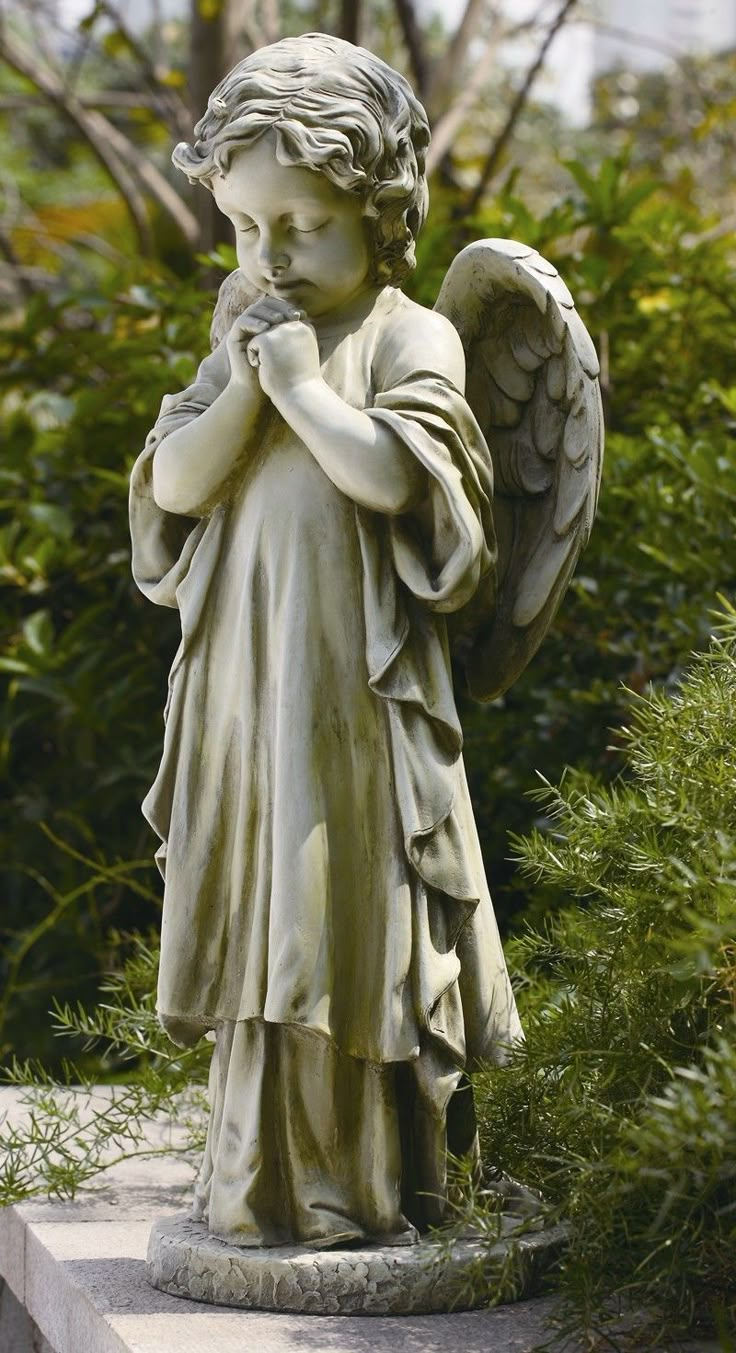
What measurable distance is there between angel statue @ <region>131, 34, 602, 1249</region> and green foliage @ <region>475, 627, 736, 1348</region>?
124 millimetres

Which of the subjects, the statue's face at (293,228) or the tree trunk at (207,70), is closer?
the statue's face at (293,228)

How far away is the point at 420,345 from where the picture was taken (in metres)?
2.61

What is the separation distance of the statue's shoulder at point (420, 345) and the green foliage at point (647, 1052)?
0.58m

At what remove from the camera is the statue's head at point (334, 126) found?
97.0 inches

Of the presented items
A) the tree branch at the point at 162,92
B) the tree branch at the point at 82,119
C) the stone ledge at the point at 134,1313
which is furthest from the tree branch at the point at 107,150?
the stone ledge at the point at 134,1313

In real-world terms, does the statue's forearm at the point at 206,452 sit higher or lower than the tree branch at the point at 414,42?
lower

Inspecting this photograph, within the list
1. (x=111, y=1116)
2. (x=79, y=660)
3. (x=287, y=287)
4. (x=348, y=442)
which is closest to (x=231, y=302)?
(x=287, y=287)

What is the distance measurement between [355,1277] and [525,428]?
133cm

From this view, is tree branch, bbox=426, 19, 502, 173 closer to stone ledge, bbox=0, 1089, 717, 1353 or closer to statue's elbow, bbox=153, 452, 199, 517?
statue's elbow, bbox=153, 452, 199, 517

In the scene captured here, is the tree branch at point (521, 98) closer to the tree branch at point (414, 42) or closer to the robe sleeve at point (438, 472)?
the tree branch at point (414, 42)

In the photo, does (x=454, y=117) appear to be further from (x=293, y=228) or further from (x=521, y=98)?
(x=293, y=228)

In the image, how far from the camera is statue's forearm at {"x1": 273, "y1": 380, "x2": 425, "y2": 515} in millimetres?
2473

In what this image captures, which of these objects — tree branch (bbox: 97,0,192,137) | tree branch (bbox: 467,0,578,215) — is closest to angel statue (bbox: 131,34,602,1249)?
tree branch (bbox: 467,0,578,215)

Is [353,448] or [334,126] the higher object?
[334,126]
